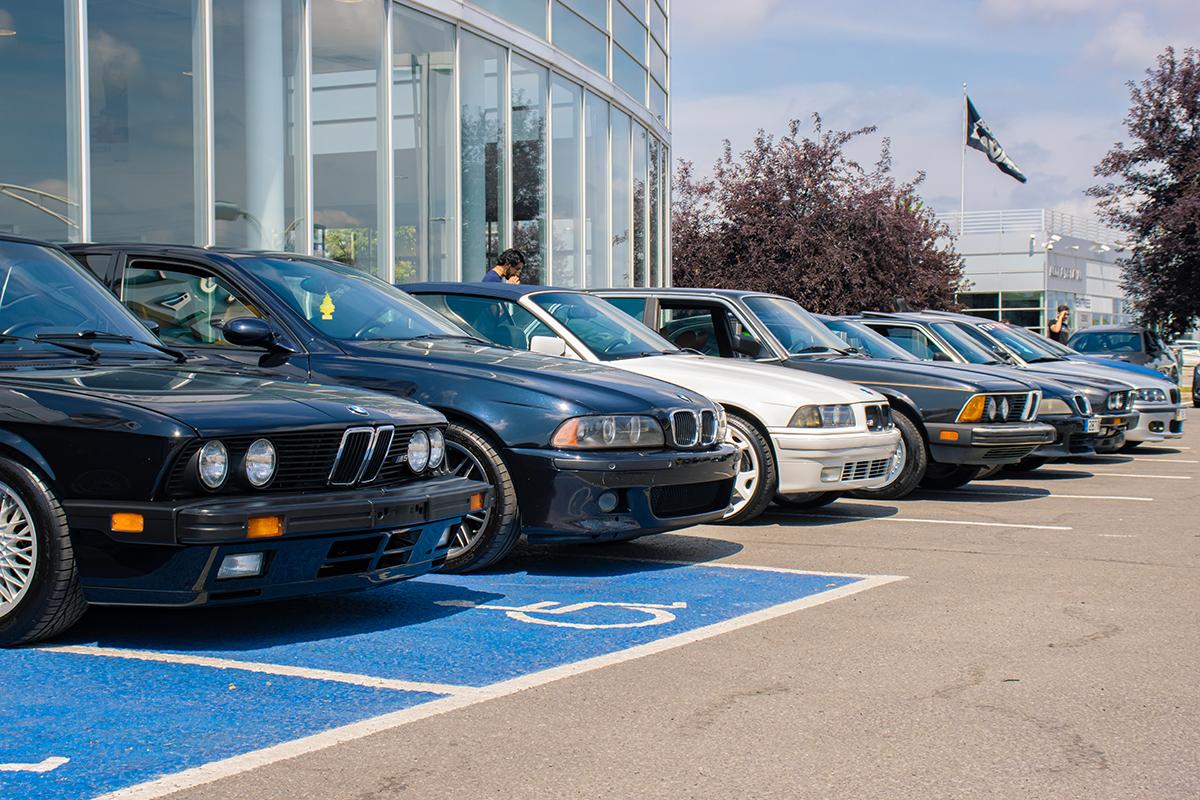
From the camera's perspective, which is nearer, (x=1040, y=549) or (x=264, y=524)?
(x=264, y=524)

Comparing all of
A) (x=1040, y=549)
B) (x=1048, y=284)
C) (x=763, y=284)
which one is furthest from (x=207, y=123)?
(x=1048, y=284)

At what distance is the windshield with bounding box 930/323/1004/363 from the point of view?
46.1 feet

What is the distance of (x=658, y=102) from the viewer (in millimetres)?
26000

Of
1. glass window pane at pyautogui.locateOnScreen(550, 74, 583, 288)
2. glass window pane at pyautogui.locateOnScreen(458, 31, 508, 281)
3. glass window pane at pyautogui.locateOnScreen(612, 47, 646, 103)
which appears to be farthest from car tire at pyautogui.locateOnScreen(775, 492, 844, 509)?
glass window pane at pyautogui.locateOnScreen(612, 47, 646, 103)

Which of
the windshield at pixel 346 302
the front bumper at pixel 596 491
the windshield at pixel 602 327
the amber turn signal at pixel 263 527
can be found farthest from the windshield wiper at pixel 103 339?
the windshield at pixel 602 327

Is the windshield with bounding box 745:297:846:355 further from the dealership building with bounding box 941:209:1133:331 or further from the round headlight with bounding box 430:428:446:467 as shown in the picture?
the dealership building with bounding box 941:209:1133:331

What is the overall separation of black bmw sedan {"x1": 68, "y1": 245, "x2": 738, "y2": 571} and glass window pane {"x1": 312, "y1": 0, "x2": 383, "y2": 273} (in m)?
6.80

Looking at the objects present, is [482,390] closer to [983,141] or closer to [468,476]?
[468,476]

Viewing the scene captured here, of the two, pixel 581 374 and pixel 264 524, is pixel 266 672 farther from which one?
pixel 581 374

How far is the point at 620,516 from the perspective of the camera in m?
6.84

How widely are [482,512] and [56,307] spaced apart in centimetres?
214

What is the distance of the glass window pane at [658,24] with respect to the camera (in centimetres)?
2506

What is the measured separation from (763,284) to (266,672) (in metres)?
27.4

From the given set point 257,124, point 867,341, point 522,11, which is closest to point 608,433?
point 867,341
